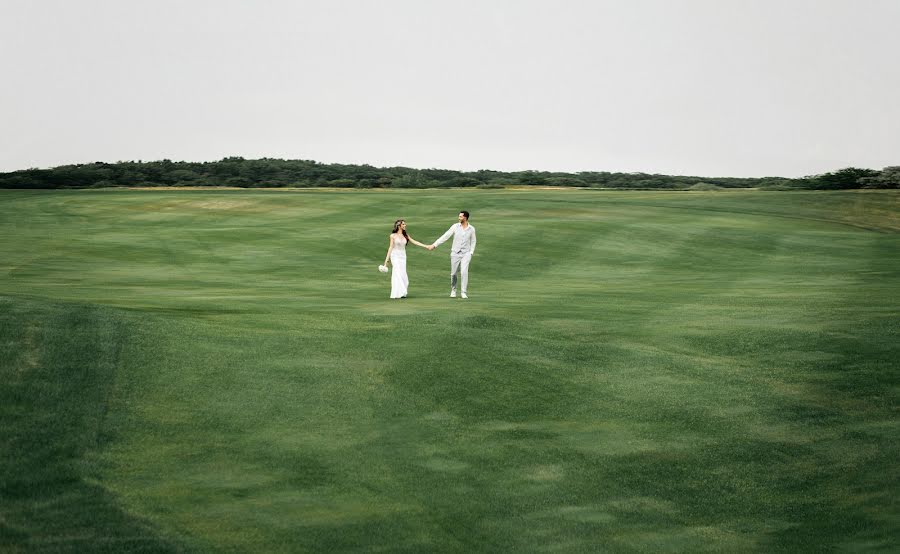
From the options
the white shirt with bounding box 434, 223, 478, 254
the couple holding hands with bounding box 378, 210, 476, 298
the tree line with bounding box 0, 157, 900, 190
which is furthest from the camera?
the tree line with bounding box 0, 157, 900, 190

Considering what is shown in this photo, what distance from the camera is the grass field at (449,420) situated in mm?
13188

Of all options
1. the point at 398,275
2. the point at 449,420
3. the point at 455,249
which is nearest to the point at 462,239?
the point at 455,249

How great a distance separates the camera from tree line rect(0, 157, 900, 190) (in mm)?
85875

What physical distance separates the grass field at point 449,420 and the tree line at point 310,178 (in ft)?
189

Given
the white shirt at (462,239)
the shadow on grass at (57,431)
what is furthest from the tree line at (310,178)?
the shadow on grass at (57,431)

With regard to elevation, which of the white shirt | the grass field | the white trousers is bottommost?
the grass field

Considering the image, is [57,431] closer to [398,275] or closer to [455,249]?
[398,275]

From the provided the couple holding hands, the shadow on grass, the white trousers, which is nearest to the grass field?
the shadow on grass

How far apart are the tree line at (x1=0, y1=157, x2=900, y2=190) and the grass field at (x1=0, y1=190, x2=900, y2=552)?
57722 millimetres

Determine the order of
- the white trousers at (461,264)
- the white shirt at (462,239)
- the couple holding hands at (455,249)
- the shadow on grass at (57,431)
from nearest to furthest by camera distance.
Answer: the shadow on grass at (57,431) → the couple holding hands at (455,249) → the white trousers at (461,264) → the white shirt at (462,239)

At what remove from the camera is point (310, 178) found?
96.2 metres

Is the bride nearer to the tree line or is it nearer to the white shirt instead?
the white shirt

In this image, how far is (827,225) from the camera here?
5719 cm

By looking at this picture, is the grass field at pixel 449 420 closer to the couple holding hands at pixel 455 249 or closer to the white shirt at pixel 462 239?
the couple holding hands at pixel 455 249
